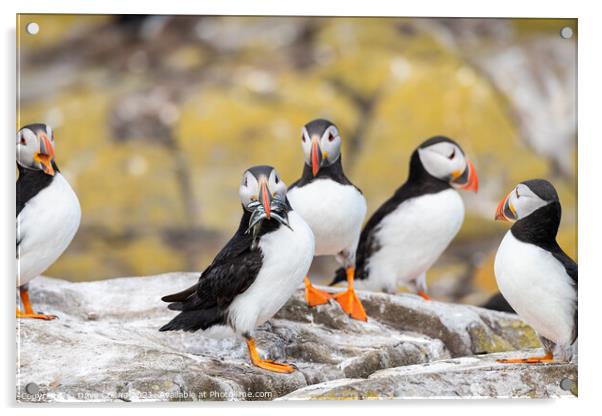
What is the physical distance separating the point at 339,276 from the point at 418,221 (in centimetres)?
44

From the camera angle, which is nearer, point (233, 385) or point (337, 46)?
point (233, 385)

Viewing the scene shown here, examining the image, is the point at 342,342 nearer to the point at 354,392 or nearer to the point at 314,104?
the point at 354,392

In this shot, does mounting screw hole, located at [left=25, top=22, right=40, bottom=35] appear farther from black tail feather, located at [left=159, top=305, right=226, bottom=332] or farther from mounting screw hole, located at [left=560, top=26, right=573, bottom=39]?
mounting screw hole, located at [left=560, top=26, right=573, bottom=39]

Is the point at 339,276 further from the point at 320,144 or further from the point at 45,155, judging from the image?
the point at 45,155

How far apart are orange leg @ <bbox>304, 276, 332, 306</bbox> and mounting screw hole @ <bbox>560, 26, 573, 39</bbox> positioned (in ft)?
5.31

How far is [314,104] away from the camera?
4309 mm

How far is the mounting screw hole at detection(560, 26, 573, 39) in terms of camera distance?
14.0 ft

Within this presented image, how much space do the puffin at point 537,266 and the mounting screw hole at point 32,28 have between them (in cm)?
216

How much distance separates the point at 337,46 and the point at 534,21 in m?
0.91

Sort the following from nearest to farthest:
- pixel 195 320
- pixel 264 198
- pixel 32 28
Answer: pixel 264 198
pixel 195 320
pixel 32 28

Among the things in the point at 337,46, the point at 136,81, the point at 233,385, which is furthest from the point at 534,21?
the point at 233,385

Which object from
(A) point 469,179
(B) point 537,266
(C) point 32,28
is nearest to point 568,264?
(B) point 537,266

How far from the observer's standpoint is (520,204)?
387cm

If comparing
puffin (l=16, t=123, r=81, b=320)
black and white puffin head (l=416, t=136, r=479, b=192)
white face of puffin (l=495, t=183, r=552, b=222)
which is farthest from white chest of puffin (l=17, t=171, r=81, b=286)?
white face of puffin (l=495, t=183, r=552, b=222)
